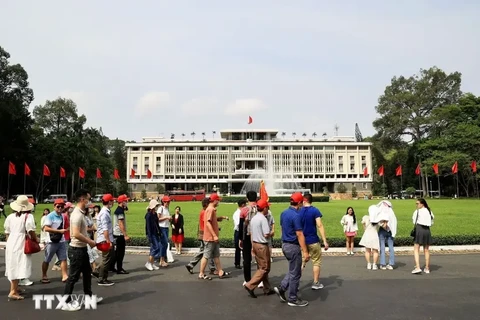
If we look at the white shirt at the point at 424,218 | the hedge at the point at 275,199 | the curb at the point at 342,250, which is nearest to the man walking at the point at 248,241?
the white shirt at the point at 424,218

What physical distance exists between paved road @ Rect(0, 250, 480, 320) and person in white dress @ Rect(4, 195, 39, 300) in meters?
0.40

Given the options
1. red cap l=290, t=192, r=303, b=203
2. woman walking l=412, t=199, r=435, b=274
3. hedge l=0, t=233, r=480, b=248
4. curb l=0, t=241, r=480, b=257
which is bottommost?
curb l=0, t=241, r=480, b=257

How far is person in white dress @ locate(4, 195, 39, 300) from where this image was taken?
24.6ft

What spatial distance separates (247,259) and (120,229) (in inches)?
127

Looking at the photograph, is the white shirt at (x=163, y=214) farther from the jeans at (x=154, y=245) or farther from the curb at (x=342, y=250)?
the curb at (x=342, y=250)

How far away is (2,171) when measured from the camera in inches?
2014

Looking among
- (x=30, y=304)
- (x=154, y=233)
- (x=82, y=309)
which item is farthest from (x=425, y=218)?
(x=30, y=304)

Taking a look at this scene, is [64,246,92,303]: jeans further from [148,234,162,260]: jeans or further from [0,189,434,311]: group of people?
[148,234,162,260]: jeans

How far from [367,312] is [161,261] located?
5.99m

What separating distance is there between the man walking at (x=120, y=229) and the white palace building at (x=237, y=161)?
291 ft

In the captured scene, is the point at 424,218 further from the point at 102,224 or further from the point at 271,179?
the point at 271,179

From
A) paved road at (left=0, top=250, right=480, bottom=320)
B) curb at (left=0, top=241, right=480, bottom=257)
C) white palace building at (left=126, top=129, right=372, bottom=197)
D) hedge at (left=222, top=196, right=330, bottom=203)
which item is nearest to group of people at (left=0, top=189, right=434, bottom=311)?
paved road at (left=0, top=250, right=480, bottom=320)

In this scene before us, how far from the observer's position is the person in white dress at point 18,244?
749cm

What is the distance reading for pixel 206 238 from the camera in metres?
9.21
